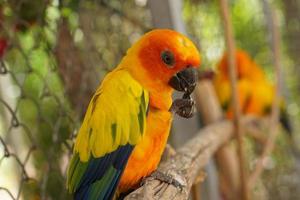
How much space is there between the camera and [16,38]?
0.92 metres

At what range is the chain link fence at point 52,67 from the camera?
92 centimetres

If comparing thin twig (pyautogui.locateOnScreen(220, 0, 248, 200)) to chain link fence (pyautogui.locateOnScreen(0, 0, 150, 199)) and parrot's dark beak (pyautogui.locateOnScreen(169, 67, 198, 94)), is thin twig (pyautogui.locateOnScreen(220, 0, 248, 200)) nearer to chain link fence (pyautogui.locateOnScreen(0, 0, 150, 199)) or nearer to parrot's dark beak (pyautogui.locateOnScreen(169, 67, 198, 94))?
chain link fence (pyautogui.locateOnScreen(0, 0, 150, 199))

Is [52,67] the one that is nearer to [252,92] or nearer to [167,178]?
[167,178]

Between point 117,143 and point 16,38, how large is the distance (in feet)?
1.16

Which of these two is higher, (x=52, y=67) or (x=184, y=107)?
(x=52, y=67)

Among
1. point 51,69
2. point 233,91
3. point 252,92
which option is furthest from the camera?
point 252,92

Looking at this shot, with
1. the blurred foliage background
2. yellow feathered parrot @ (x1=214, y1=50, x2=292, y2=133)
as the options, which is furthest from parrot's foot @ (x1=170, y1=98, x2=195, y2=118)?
yellow feathered parrot @ (x1=214, y1=50, x2=292, y2=133)

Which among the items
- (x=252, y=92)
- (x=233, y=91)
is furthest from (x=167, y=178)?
(x=252, y=92)

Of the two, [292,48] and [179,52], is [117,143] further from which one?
[292,48]

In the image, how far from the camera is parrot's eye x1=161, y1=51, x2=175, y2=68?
0.68m

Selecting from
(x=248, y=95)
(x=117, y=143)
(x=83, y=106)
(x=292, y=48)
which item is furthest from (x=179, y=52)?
(x=292, y=48)

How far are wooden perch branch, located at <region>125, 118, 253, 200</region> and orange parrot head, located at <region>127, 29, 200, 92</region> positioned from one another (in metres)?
0.12

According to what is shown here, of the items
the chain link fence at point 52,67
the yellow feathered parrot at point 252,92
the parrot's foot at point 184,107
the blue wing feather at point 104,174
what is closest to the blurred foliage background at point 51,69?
the chain link fence at point 52,67

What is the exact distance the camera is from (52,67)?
98 cm
